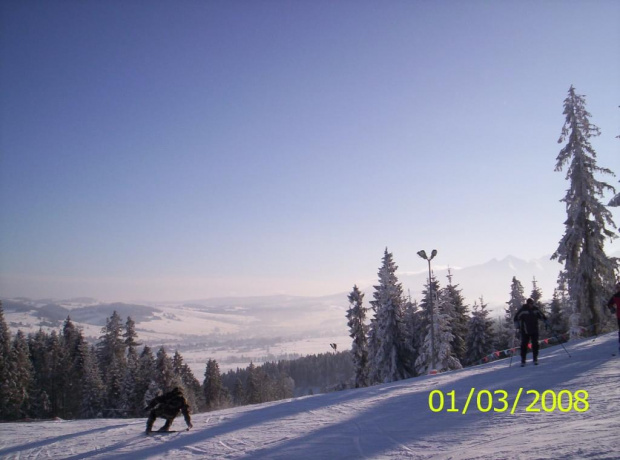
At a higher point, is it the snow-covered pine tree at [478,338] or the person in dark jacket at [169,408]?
the person in dark jacket at [169,408]

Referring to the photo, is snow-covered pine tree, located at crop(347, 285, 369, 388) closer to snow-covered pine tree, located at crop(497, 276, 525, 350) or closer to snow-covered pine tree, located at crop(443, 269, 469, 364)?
snow-covered pine tree, located at crop(443, 269, 469, 364)

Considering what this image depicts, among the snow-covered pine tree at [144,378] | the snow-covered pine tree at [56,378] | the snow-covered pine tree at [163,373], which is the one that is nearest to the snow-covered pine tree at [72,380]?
the snow-covered pine tree at [56,378]

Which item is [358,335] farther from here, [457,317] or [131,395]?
[131,395]

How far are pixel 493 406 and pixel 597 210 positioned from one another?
74.8ft

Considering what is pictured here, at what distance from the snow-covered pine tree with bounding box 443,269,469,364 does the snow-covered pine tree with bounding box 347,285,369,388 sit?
372 inches

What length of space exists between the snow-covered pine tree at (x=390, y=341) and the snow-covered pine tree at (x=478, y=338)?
9.73 m

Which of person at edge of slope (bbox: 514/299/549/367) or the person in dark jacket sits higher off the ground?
person at edge of slope (bbox: 514/299/549/367)

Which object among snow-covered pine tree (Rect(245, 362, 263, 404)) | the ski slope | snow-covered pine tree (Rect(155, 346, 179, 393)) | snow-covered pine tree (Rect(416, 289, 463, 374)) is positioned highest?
the ski slope

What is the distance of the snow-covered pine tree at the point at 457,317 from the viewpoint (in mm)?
43000

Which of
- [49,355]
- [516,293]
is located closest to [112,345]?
[49,355]

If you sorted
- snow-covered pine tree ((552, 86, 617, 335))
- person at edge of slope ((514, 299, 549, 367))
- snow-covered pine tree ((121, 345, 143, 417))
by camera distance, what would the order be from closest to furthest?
person at edge of slope ((514, 299, 549, 367))
snow-covered pine tree ((552, 86, 617, 335))
snow-covered pine tree ((121, 345, 143, 417))

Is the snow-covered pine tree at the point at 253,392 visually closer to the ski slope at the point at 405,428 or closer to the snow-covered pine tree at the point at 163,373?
the snow-covered pine tree at the point at 163,373

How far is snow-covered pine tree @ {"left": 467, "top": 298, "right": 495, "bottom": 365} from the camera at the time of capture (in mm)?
44188

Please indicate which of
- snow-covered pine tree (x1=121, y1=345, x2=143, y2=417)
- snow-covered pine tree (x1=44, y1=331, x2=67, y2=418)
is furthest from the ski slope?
snow-covered pine tree (x1=44, y1=331, x2=67, y2=418)
